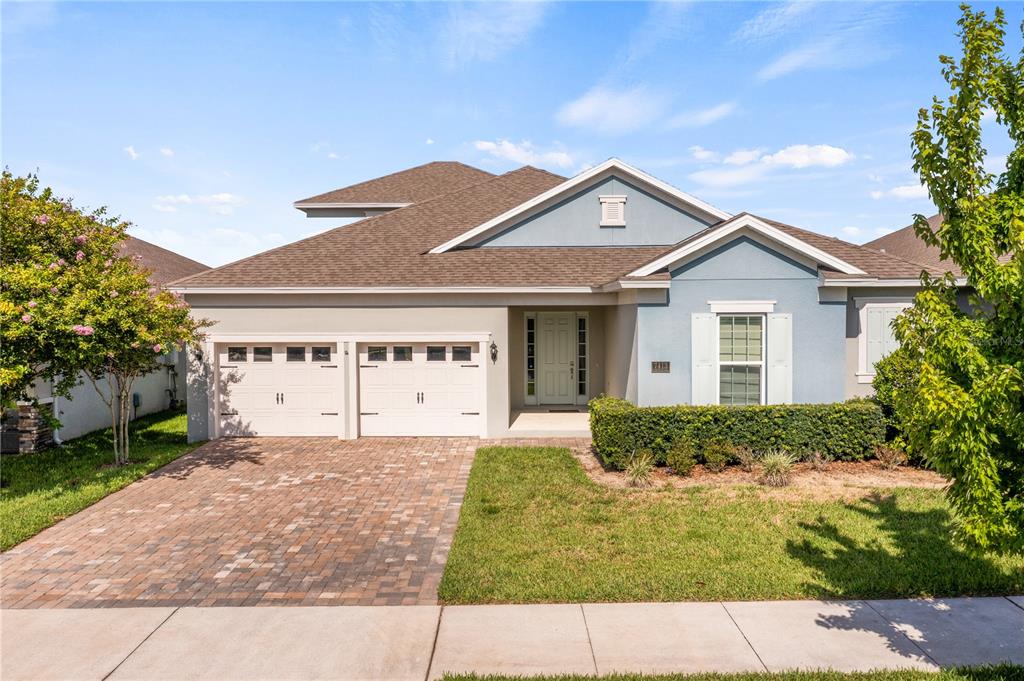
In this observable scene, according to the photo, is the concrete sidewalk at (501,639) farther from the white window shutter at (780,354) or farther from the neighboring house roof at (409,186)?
the neighboring house roof at (409,186)

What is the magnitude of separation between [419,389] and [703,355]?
21.9 feet

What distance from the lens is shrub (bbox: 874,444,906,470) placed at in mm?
11219

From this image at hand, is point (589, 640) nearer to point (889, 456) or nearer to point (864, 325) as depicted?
point (889, 456)

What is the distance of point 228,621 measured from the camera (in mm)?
5688

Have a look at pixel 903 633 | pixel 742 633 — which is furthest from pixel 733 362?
pixel 742 633

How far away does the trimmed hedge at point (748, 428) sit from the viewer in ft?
36.8

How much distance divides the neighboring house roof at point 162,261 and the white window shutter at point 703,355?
17543 millimetres

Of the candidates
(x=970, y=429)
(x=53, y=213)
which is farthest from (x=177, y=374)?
(x=970, y=429)

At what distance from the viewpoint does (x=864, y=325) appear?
13.2 m

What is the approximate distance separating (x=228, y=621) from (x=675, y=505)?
6335 mm

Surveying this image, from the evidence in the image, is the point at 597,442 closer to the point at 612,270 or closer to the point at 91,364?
the point at 612,270

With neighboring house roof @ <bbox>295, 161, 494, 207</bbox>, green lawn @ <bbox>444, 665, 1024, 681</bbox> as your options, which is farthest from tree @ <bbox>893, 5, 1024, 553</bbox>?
neighboring house roof @ <bbox>295, 161, 494, 207</bbox>

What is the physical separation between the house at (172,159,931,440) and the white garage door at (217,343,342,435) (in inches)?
1.4

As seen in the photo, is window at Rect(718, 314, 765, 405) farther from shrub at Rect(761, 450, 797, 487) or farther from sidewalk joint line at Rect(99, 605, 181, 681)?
sidewalk joint line at Rect(99, 605, 181, 681)
